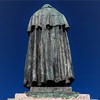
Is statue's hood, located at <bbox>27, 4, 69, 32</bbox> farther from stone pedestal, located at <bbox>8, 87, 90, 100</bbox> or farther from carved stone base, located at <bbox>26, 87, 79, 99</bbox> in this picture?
stone pedestal, located at <bbox>8, 87, 90, 100</bbox>

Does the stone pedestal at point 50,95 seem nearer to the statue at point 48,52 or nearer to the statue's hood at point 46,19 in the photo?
the statue at point 48,52

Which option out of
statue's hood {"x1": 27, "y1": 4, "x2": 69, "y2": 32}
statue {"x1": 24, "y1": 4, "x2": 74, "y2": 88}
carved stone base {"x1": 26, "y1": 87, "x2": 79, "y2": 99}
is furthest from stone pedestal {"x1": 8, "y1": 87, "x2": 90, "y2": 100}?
statue's hood {"x1": 27, "y1": 4, "x2": 69, "y2": 32}

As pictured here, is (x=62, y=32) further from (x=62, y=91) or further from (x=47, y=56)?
(x=62, y=91)

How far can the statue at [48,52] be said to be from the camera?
502 inches

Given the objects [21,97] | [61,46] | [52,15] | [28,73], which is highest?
[52,15]

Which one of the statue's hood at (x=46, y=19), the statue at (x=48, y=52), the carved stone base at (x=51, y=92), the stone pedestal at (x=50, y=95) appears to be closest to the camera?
the stone pedestal at (x=50, y=95)

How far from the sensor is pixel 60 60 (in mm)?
13102

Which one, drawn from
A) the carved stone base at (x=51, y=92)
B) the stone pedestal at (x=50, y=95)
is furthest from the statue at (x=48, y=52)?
the stone pedestal at (x=50, y=95)

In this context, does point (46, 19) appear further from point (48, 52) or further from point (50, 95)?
point (50, 95)

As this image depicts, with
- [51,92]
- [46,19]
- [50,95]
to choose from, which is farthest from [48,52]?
[50,95]

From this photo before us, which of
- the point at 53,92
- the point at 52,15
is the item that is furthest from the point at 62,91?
the point at 52,15

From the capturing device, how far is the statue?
12.8 meters

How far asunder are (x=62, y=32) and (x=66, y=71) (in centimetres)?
178

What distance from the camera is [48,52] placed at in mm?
13188
